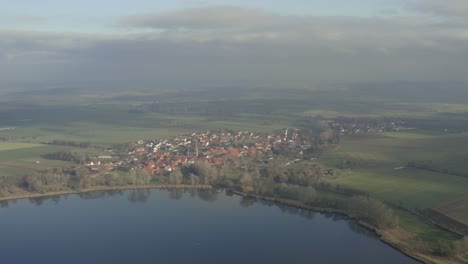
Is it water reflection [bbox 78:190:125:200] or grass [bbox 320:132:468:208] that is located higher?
grass [bbox 320:132:468:208]

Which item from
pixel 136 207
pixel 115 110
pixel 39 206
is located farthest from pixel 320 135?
pixel 115 110

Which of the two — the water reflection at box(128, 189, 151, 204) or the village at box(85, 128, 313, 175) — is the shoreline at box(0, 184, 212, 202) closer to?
the water reflection at box(128, 189, 151, 204)

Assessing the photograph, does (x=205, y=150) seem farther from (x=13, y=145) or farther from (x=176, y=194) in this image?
(x=13, y=145)

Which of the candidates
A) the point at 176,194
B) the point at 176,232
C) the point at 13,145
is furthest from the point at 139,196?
the point at 13,145

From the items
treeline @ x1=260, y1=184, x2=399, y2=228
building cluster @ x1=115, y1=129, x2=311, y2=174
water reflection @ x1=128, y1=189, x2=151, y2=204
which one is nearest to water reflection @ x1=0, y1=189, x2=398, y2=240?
water reflection @ x1=128, y1=189, x2=151, y2=204

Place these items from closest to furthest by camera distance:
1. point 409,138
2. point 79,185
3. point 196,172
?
point 79,185, point 196,172, point 409,138

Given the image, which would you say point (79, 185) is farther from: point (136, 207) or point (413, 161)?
point (413, 161)
